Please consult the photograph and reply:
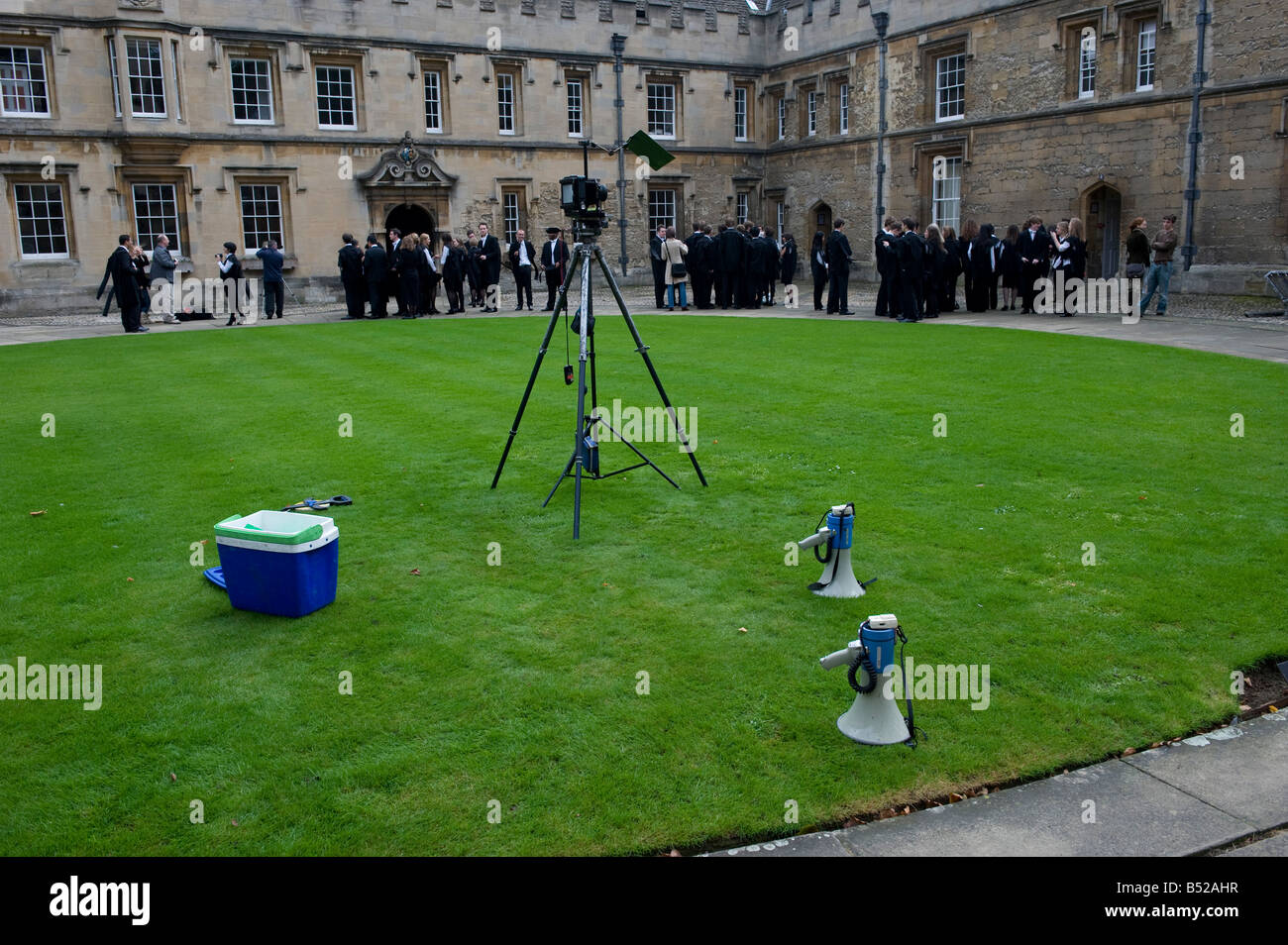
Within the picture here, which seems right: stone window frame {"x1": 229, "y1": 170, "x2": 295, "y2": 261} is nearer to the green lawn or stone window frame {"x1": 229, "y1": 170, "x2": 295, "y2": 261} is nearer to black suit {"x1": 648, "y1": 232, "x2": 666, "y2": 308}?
black suit {"x1": 648, "y1": 232, "x2": 666, "y2": 308}

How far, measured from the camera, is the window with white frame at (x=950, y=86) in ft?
94.4

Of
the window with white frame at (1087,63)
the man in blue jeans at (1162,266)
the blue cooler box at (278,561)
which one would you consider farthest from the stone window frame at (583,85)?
the blue cooler box at (278,561)

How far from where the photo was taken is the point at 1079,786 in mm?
3879

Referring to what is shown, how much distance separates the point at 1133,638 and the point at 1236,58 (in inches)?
855

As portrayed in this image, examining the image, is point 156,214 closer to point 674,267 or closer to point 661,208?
→ point 674,267

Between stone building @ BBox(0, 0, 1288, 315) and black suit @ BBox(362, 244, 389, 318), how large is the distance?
7106mm

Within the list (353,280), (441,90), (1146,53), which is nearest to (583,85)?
(441,90)

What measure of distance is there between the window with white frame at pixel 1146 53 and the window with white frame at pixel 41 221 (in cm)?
2591

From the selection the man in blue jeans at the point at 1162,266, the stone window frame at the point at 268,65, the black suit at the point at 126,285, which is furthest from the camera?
the stone window frame at the point at 268,65

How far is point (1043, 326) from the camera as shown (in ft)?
61.0

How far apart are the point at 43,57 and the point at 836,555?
27.2m

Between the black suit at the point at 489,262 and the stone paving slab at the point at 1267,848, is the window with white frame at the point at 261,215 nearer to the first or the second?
the black suit at the point at 489,262

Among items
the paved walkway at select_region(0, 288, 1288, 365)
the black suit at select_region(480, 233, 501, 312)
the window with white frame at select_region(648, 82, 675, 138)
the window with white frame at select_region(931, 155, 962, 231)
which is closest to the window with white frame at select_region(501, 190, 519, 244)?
the window with white frame at select_region(648, 82, 675, 138)

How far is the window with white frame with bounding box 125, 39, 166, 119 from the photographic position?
26016 millimetres
